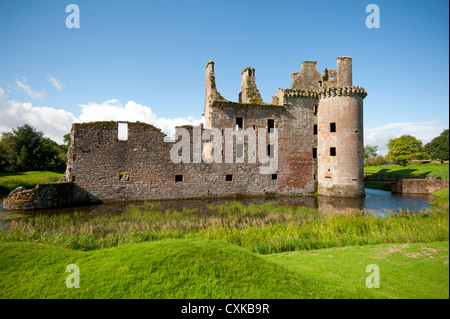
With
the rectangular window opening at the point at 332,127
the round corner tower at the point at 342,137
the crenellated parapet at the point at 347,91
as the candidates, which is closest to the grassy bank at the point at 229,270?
the round corner tower at the point at 342,137

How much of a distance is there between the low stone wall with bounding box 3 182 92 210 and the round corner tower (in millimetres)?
22713

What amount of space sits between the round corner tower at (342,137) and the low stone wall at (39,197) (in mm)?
22713

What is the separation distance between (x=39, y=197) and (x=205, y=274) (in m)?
17.8

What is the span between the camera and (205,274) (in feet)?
16.7

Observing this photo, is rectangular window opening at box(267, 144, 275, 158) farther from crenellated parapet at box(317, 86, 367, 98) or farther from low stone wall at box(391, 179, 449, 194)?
low stone wall at box(391, 179, 449, 194)

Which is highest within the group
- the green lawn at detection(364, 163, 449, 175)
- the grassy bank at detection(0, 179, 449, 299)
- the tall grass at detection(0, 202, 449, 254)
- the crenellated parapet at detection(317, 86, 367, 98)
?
the crenellated parapet at detection(317, 86, 367, 98)

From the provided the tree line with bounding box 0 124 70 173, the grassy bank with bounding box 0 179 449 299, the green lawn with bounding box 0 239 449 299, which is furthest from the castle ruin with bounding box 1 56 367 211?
the tree line with bounding box 0 124 70 173

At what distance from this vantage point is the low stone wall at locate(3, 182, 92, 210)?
17.2 meters

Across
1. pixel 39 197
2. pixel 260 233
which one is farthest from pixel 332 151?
pixel 39 197

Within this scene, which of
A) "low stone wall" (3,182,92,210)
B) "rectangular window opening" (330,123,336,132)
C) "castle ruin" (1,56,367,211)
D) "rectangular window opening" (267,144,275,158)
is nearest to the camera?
"low stone wall" (3,182,92,210)

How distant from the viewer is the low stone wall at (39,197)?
56.5 feet

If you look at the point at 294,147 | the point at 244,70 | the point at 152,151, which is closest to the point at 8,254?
the point at 152,151
